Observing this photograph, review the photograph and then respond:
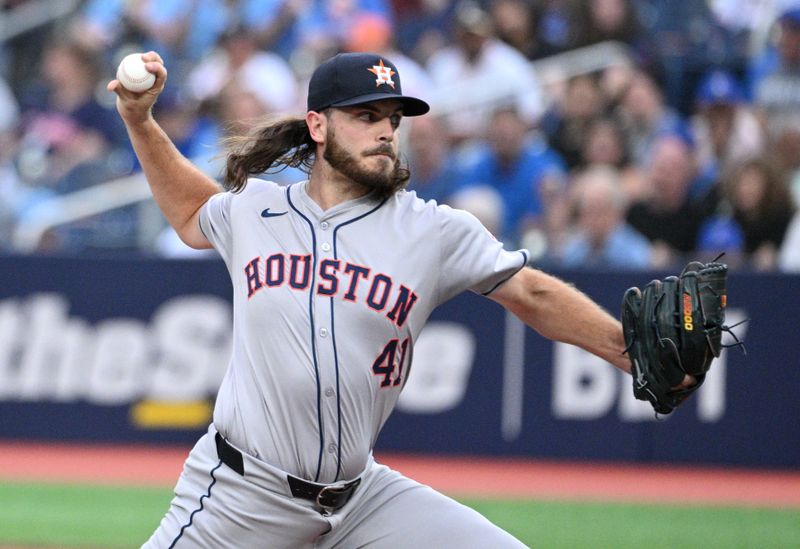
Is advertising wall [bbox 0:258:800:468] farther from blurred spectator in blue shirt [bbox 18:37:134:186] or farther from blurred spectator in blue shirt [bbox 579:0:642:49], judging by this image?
blurred spectator in blue shirt [bbox 579:0:642:49]

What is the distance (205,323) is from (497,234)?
7.97 feet

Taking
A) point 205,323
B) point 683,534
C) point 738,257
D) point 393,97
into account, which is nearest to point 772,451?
point 738,257

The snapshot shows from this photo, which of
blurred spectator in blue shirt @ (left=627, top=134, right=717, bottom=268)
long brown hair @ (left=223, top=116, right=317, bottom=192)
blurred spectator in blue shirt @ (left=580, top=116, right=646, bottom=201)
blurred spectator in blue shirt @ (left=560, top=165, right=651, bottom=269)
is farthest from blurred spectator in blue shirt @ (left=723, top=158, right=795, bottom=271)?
long brown hair @ (left=223, top=116, right=317, bottom=192)

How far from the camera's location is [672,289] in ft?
13.7

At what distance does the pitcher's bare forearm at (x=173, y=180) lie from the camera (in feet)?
14.3

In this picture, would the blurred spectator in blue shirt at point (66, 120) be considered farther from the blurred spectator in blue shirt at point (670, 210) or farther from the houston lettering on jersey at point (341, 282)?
the houston lettering on jersey at point (341, 282)

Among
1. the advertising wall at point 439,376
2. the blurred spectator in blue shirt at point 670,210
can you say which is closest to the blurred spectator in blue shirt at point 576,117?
the blurred spectator in blue shirt at point 670,210

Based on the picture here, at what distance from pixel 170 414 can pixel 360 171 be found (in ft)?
21.6

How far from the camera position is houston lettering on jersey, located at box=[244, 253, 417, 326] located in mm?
4141

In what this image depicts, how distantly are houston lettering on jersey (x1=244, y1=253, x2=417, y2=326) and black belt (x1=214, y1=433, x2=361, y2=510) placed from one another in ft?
1.63

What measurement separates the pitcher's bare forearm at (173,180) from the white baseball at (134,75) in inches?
6.7

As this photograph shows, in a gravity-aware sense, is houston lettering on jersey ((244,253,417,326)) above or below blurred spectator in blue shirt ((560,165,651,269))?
below

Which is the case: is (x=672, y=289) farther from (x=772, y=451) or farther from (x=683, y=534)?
(x=772, y=451)

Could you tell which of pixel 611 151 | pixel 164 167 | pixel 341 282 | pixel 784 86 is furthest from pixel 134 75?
pixel 784 86
